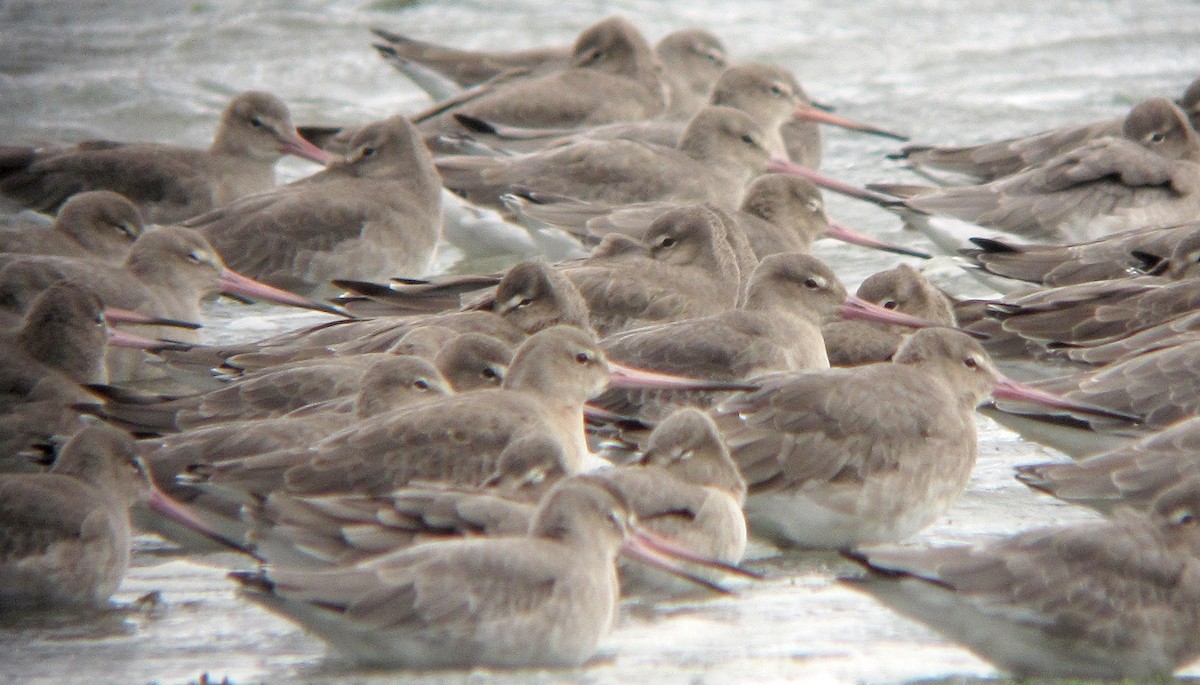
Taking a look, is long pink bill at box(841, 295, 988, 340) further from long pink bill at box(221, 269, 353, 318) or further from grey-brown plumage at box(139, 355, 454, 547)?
long pink bill at box(221, 269, 353, 318)

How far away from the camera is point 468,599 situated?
16.8ft

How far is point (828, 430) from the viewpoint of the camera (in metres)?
6.72

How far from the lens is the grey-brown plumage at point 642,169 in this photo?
38.5 ft

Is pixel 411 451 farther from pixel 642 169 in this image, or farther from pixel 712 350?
pixel 642 169

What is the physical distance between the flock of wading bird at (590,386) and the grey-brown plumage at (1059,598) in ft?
0.03

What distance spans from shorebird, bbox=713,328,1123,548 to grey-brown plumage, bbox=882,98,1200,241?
4715mm

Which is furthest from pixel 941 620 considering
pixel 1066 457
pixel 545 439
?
pixel 1066 457

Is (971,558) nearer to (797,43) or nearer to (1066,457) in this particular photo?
(1066,457)

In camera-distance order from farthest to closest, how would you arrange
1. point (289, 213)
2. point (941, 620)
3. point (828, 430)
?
1. point (289, 213)
2. point (828, 430)
3. point (941, 620)

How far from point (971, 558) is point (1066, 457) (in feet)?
9.29

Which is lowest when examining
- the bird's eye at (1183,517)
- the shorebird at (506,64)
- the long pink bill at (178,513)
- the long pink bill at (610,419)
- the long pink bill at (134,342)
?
the shorebird at (506,64)

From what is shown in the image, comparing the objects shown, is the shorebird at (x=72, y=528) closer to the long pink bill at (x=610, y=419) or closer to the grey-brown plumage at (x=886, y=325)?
the long pink bill at (x=610, y=419)

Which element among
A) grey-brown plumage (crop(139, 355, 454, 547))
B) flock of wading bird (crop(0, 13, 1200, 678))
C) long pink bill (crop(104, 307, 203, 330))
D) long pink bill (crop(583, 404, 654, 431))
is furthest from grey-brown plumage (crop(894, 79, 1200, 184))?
grey-brown plumage (crop(139, 355, 454, 547))

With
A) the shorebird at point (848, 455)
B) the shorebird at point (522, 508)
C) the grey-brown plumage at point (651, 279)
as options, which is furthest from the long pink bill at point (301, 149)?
the shorebird at point (522, 508)
